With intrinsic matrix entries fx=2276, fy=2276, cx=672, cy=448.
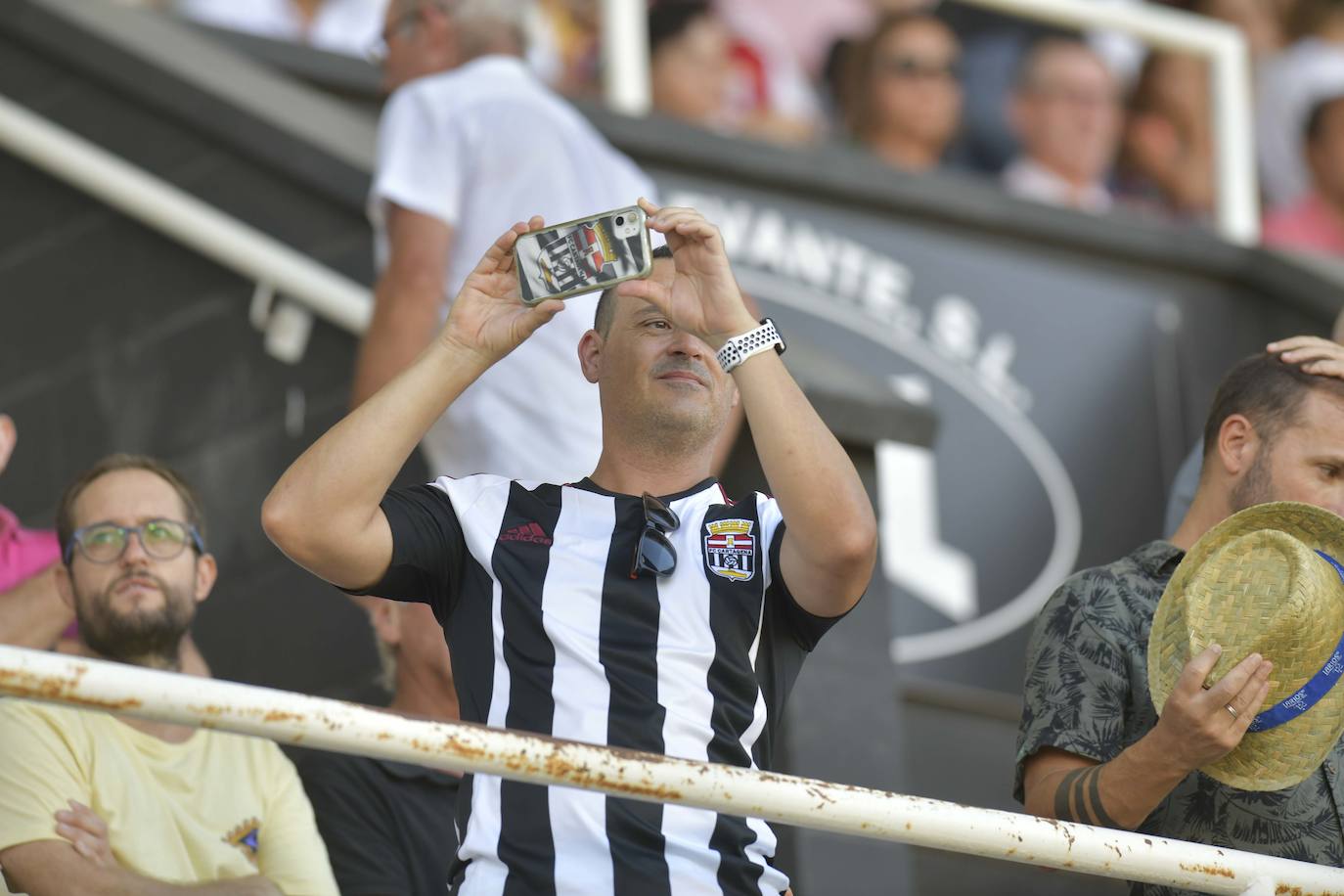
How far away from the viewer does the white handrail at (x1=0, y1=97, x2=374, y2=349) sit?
203 inches

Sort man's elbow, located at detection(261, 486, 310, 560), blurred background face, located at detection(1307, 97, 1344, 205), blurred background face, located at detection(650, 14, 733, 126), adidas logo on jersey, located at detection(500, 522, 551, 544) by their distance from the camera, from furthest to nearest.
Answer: blurred background face, located at detection(1307, 97, 1344, 205)
blurred background face, located at detection(650, 14, 733, 126)
adidas logo on jersey, located at detection(500, 522, 551, 544)
man's elbow, located at detection(261, 486, 310, 560)

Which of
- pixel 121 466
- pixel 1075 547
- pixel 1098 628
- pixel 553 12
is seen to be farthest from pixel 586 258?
pixel 553 12

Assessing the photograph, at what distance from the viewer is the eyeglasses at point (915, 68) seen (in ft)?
24.7

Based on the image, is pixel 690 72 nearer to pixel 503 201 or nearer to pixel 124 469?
pixel 503 201

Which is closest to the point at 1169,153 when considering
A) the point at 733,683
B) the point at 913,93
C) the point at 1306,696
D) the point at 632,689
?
the point at 913,93

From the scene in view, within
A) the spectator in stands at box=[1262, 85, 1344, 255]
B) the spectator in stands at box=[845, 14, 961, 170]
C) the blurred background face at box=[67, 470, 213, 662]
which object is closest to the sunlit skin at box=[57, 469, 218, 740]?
the blurred background face at box=[67, 470, 213, 662]

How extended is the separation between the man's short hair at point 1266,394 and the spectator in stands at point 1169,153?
500 centimetres

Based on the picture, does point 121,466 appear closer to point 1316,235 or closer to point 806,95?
point 806,95

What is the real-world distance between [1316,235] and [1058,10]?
4.98ft

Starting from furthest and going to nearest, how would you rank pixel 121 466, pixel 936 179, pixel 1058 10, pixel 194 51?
pixel 1058 10 < pixel 936 179 < pixel 194 51 < pixel 121 466

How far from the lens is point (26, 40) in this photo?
5.78 m

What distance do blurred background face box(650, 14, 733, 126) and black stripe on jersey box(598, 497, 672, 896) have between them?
4351 millimetres

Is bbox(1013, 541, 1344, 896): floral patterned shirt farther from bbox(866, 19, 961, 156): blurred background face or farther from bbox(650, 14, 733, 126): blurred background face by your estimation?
bbox(866, 19, 961, 156): blurred background face

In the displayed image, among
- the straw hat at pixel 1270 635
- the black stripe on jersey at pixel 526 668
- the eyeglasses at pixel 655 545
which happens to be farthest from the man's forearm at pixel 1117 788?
the black stripe on jersey at pixel 526 668
